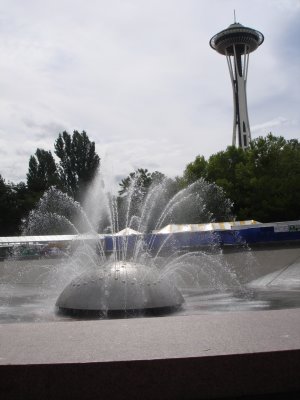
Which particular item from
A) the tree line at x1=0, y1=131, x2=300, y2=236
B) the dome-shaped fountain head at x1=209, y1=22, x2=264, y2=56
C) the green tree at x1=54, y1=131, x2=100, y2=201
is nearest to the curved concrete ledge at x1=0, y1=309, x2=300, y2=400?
the tree line at x1=0, y1=131, x2=300, y2=236

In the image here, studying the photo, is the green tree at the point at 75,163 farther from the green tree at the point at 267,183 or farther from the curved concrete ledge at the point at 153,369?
the curved concrete ledge at the point at 153,369

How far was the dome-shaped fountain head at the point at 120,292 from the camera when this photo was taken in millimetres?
6906

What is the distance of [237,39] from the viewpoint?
69.6 meters

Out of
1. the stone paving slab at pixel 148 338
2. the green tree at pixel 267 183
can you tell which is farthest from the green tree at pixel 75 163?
the stone paving slab at pixel 148 338

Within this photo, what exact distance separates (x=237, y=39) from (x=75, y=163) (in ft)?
111

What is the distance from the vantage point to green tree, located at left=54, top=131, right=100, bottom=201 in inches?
2042

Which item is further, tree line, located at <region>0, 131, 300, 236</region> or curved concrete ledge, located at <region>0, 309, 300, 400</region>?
tree line, located at <region>0, 131, 300, 236</region>

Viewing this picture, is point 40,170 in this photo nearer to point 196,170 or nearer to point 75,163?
point 75,163

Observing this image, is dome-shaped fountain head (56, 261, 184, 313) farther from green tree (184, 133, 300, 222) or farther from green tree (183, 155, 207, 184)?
green tree (183, 155, 207, 184)

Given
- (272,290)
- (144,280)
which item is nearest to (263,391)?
(144,280)

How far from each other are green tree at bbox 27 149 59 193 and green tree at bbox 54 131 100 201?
458 centimetres

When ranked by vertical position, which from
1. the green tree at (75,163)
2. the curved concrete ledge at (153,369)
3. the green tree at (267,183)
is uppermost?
the green tree at (75,163)

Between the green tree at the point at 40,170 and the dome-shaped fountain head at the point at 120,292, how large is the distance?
50.3m

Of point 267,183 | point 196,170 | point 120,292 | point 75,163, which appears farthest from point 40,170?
point 120,292
